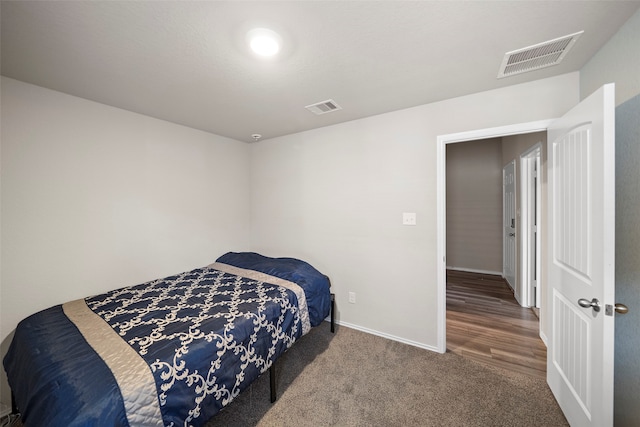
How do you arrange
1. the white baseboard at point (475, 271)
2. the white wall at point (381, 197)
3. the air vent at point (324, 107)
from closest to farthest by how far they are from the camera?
the white wall at point (381, 197) → the air vent at point (324, 107) → the white baseboard at point (475, 271)

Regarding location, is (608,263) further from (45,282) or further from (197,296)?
(45,282)

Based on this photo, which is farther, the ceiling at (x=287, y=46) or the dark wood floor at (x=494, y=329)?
the dark wood floor at (x=494, y=329)

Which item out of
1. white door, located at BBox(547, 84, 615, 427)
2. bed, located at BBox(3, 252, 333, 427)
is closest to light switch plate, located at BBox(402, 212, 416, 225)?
white door, located at BBox(547, 84, 615, 427)

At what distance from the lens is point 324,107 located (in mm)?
2439

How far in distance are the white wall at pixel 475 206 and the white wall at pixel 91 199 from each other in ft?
15.7

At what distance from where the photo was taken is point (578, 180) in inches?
56.5

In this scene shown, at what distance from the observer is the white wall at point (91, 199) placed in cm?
185

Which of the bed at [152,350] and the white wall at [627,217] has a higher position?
the white wall at [627,217]

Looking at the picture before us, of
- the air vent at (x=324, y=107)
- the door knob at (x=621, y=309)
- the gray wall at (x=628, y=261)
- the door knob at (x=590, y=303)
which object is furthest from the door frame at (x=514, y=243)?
the air vent at (x=324, y=107)

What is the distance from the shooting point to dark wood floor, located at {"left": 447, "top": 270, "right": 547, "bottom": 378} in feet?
7.44

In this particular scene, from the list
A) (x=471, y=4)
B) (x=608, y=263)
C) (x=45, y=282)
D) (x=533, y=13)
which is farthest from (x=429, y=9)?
(x=45, y=282)

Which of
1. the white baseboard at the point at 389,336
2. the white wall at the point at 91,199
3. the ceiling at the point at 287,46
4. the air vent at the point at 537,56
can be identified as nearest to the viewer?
the ceiling at the point at 287,46

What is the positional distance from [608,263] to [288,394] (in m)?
2.13

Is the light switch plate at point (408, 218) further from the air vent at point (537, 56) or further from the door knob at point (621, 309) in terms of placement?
the door knob at point (621, 309)
